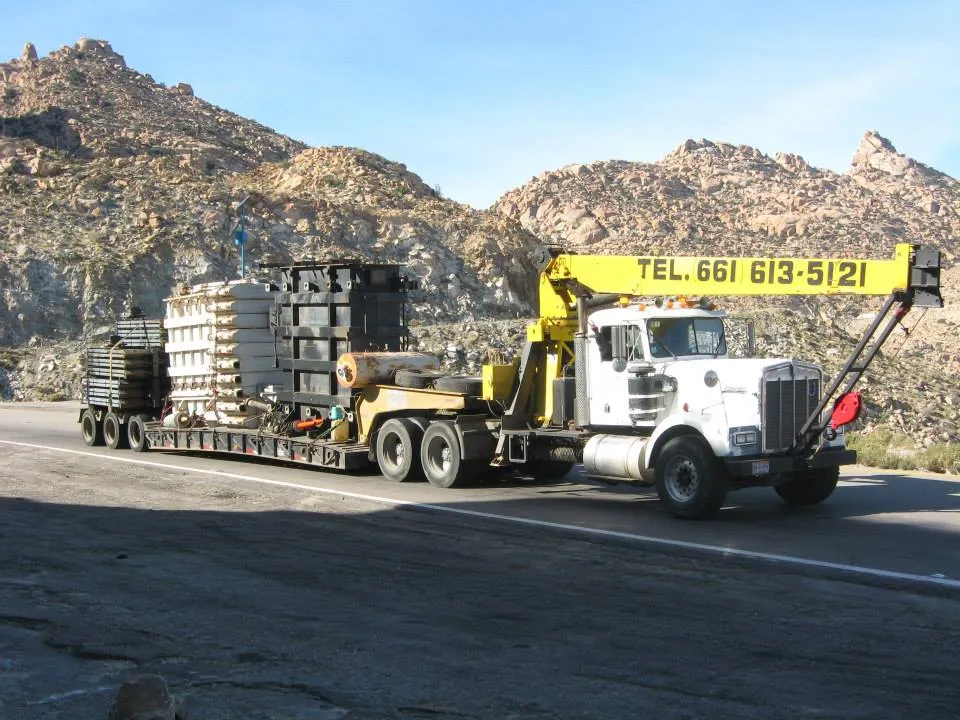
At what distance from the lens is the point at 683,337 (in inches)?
519

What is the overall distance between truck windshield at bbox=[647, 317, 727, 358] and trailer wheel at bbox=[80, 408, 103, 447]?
13.3 metres

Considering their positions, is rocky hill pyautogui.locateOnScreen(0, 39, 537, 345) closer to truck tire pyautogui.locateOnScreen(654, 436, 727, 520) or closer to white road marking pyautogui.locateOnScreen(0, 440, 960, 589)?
white road marking pyautogui.locateOnScreen(0, 440, 960, 589)

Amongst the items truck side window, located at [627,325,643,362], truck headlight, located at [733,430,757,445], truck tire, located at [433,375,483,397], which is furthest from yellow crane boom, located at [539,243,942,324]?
truck headlight, located at [733,430,757,445]

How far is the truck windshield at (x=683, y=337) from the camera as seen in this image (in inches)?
515

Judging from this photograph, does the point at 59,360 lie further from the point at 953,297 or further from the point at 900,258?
the point at 953,297

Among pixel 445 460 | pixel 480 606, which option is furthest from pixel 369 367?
pixel 480 606

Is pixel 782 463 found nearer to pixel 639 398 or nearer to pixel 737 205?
pixel 639 398

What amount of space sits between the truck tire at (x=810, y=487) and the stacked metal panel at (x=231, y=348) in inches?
369

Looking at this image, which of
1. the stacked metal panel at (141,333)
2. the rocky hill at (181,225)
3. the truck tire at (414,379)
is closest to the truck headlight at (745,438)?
the truck tire at (414,379)

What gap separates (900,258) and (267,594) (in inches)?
296

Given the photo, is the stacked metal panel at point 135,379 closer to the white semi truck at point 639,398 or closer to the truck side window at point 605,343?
the white semi truck at point 639,398

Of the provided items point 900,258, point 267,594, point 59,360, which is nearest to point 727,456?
point 900,258

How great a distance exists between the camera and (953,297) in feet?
210

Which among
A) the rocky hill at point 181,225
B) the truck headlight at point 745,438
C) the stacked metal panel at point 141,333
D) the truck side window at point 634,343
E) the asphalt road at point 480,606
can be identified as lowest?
the asphalt road at point 480,606
